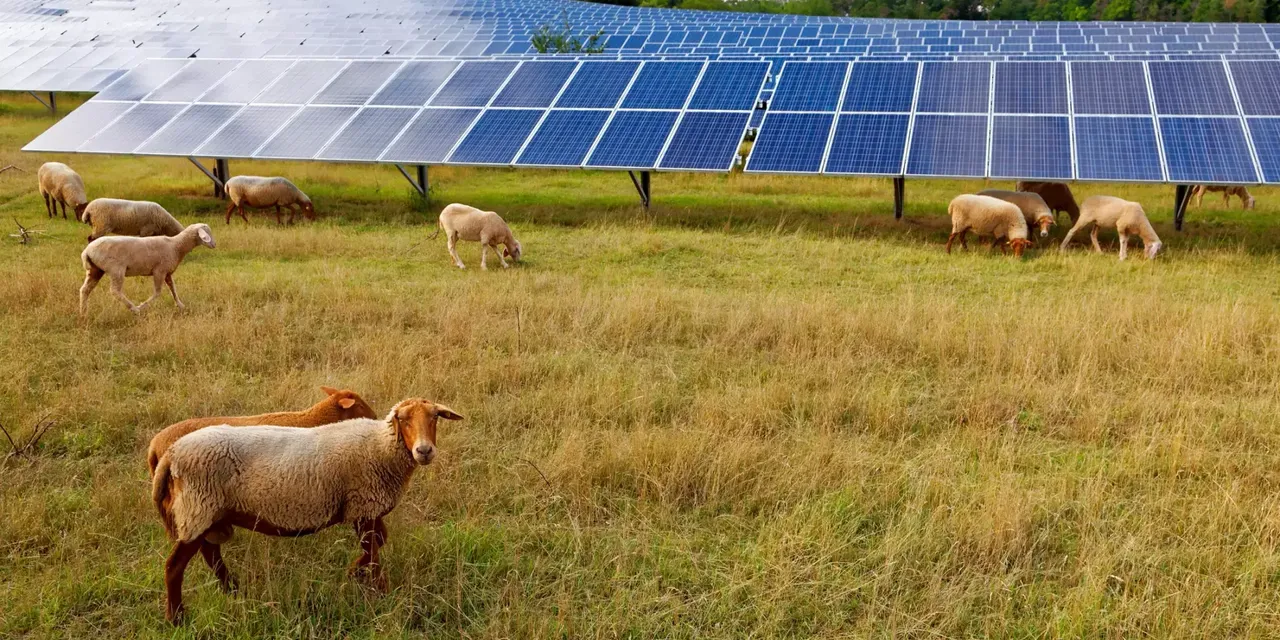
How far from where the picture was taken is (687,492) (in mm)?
6008

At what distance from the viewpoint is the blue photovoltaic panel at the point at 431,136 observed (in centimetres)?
1666

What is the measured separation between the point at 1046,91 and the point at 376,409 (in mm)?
14218

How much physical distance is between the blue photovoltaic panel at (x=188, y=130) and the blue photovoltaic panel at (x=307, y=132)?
1443 mm

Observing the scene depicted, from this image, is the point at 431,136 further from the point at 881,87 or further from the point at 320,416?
the point at 320,416

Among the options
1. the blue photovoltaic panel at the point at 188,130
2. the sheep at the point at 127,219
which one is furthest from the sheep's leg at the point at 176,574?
the blue photovoltaic panel at the point at 188,130

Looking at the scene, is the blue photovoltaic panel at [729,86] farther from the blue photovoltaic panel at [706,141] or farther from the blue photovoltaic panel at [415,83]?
the blue photovoltaic panel at [415,83]

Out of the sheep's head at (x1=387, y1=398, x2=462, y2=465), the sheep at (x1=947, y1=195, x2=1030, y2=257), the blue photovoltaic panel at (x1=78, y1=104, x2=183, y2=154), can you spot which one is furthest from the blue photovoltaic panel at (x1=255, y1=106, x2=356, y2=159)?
the sheep's head at (x1=387, y1=398, x2=462, y2=465)

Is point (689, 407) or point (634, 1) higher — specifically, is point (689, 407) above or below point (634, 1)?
above

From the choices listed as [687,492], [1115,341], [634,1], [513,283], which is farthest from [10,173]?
[634,1]

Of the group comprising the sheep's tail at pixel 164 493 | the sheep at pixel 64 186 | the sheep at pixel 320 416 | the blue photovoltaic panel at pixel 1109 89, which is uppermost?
the sheep's tail at pixel 164 493

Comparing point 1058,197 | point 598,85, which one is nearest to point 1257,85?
point 1058,197

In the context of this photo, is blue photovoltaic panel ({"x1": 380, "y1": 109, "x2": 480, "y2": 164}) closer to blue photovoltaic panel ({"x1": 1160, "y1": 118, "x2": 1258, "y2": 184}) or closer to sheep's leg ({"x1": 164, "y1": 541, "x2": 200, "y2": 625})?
blue photovoltaic panel ({"x1": 1160, "y1": 118, "x2": 1258, "y2": 184})

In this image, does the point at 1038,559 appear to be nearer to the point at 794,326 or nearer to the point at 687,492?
the point at 687,492

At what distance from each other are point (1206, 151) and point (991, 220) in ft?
11.9
